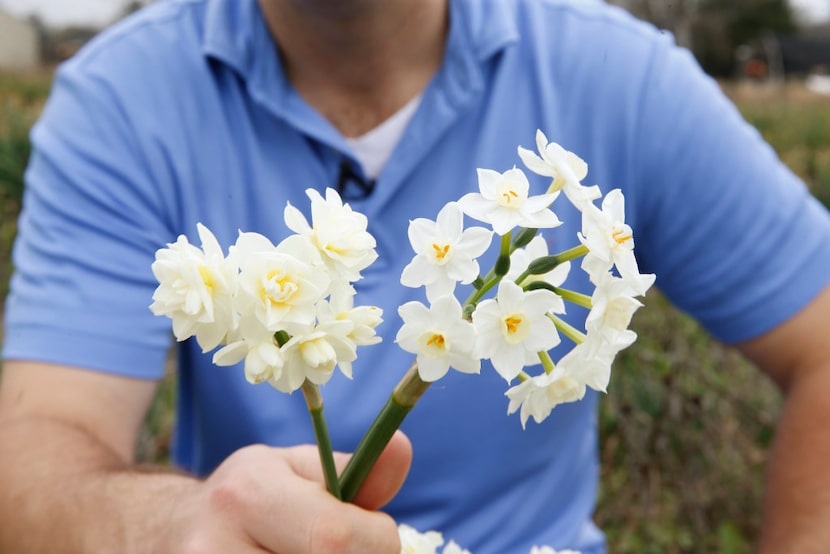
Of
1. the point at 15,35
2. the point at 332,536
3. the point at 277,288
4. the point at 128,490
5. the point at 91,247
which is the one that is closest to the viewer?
the point at 277,288

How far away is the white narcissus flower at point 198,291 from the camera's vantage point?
0.44m

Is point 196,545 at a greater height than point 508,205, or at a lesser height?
lesser

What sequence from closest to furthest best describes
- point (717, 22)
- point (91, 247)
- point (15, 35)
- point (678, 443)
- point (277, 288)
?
point (277, 288) → point (91, 247) → point (15, 35) → point (678, 443) → point (717, 22)

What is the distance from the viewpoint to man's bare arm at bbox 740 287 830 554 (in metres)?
1.36

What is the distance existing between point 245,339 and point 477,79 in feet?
3.47

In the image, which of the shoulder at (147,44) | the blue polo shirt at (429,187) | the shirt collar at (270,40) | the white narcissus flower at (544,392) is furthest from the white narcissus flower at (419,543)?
the shoulder at (147,44)

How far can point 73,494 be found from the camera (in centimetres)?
102

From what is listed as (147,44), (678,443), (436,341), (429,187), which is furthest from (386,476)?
(678,443)

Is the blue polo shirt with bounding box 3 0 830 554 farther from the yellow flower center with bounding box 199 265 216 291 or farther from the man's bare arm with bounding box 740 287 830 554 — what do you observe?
the yellow flower center with bounding box 199 265 216 291

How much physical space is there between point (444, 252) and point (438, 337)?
0.16 feet

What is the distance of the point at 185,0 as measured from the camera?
1.54 metres

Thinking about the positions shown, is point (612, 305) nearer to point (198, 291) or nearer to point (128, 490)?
point (198, 291)

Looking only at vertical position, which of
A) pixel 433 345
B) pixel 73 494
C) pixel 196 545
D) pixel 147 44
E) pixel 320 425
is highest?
pixel 433 345

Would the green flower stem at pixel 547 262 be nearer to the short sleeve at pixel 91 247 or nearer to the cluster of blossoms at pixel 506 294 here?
the cluster of blossoms at pixel 506 294
